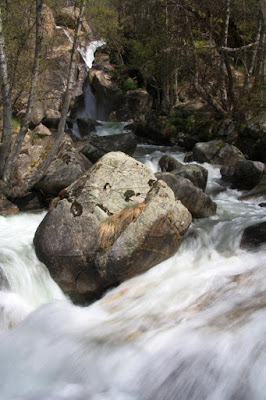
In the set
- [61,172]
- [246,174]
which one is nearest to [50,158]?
[61,172]

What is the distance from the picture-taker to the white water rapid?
12.0ft

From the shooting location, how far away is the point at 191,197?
823 centimetres

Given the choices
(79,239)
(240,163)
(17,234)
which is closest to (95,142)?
(240,163)

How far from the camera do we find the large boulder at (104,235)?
592cm

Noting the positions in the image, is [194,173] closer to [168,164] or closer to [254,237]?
[168,164]

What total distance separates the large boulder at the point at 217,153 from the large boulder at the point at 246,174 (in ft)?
→ 4.48

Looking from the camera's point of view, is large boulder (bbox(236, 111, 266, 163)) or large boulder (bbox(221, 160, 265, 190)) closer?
large boulder (bbox(221, 160, 265, 190))

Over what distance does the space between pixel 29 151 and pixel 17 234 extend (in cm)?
445

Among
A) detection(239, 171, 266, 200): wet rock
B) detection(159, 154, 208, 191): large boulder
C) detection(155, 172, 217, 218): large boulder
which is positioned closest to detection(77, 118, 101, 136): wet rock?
detection(159, 154, 208, 191): large boulder

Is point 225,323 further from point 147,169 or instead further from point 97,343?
point 147,169

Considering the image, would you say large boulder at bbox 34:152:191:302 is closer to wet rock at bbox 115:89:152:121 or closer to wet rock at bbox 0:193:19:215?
wet rock at bbox 0:193:19:215

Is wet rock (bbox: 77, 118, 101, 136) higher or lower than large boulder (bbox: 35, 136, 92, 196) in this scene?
lower

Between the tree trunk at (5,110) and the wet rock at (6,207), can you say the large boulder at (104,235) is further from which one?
the tree trunk at (5,110)

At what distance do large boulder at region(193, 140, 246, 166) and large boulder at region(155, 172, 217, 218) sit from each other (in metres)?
4.81
